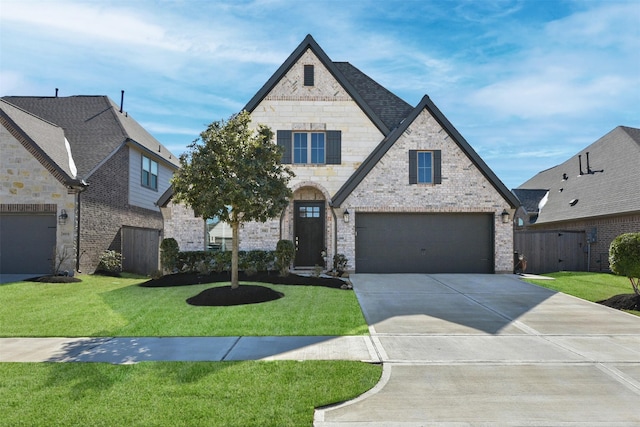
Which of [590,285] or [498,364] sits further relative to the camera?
[590,285]

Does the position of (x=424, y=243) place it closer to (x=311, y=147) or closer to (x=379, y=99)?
(x=311, y=147)

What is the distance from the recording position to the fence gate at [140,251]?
1955 cm

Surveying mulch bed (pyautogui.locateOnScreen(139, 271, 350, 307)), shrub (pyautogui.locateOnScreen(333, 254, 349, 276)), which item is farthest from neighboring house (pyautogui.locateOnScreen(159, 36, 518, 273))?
mulch bed (pyautogui.locateOnScreen(139, 271, 350, 307))

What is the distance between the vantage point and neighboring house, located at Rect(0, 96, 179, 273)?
1638 centimetres

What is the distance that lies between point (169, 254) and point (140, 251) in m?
5.04

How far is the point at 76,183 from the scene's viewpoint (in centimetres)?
1616

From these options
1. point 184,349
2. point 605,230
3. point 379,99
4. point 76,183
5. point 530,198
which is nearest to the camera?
point 184,349

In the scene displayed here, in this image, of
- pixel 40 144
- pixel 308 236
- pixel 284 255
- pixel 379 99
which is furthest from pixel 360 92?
pixel 40 144

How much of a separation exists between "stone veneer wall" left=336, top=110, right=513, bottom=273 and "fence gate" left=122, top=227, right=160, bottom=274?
8.82m

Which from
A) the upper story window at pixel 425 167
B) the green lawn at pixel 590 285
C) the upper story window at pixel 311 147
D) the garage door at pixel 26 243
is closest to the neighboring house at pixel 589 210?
the green lawn at pixel 590 285

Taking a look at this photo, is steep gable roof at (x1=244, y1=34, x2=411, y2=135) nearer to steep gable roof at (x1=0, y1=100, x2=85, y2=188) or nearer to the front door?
the front door

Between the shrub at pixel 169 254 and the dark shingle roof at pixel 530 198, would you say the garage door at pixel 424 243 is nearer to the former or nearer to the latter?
the shrub at pixel 169 254

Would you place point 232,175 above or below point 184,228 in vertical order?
above

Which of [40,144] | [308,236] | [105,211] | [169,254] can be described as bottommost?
[169,254]
